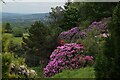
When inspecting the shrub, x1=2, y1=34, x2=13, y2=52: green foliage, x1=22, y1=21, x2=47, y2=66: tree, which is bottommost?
the shrub

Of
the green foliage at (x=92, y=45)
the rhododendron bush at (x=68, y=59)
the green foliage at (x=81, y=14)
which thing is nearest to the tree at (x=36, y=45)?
the green foliage at (x=81, y=14)

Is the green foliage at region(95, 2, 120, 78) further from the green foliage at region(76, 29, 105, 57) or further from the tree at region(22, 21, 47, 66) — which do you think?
the tree at region(22, 21, 47, 66)

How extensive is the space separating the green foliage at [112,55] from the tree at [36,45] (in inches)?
516

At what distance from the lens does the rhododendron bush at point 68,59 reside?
14.1 meters

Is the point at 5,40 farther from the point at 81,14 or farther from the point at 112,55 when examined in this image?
the point at 81,14

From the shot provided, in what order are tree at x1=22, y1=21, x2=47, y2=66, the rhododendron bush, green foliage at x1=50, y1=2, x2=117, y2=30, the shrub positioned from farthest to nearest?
green foliage at x1=50, y1=2, x2=117, y2=30
tree at x1=22, y1=21, x2=47, y2=66
the rhododendron bush
the shrub

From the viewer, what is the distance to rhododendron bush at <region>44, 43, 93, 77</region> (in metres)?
14.1

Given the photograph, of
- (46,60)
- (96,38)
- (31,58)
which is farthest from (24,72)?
(31,58)

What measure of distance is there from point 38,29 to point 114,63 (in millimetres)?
14299

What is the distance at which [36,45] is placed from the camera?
20078 millimetres

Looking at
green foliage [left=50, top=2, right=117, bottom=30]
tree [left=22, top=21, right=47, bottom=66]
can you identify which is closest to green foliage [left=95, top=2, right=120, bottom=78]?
tree [left=22, top=21, right=47, bottom=66]

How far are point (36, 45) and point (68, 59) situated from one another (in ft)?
18.2

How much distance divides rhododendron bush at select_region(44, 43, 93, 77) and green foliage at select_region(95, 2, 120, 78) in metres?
7.41

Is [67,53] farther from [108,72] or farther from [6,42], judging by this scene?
[108,72]
